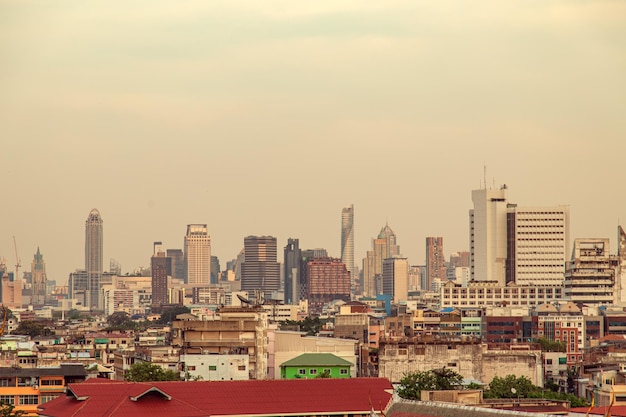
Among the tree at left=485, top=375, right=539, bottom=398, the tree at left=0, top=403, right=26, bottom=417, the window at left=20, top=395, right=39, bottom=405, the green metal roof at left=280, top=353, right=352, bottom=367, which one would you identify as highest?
the green metal roof at left=280, top=353, right=352, bottom=367

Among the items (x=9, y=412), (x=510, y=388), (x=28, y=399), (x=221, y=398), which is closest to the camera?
(x=221, y=398)

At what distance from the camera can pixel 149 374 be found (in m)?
105

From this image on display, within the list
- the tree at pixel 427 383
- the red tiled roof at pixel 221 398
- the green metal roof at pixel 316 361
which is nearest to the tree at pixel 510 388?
the tree at pixel 427 383

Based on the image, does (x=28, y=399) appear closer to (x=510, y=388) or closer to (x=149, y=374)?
(x=149, y=374)

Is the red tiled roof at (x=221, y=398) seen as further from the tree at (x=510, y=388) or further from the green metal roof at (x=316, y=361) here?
the green metal roof at (x=316, y=361)

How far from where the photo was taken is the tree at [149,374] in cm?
10425

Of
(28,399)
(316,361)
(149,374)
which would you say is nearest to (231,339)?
(316,361)

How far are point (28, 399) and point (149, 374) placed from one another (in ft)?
33.2

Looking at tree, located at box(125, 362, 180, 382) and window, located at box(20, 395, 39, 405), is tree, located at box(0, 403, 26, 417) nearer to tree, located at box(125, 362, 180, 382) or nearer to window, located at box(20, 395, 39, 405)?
window, located at box(20, 395, 39, 405)

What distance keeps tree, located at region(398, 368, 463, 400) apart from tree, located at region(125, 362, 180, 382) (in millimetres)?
13559

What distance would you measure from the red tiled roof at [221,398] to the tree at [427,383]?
1185 cm

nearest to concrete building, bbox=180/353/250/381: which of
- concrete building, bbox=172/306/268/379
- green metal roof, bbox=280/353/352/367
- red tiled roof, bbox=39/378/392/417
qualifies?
green metal roof, bbox=280/353/352/367

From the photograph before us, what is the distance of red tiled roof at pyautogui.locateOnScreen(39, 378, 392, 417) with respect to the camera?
255ft

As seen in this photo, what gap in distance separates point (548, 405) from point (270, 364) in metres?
42.5
